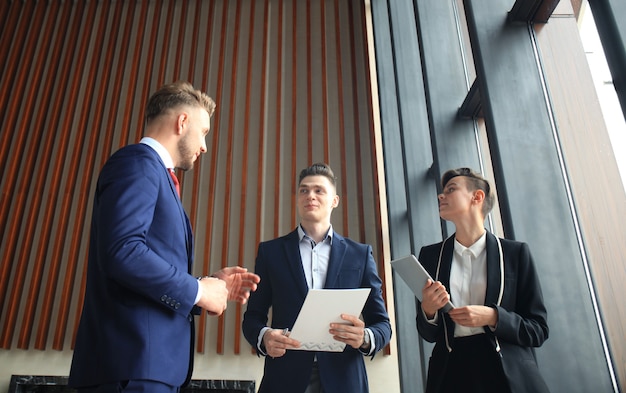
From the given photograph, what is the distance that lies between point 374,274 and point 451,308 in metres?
0.54

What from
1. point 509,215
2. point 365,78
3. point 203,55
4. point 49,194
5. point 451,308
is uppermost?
point 203,55

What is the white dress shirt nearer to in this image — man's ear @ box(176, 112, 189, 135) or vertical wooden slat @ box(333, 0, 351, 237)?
man's ear @ box(176, 112, 189, 135)

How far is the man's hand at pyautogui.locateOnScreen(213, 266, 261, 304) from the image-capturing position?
1.60m

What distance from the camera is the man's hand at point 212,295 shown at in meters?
1.36

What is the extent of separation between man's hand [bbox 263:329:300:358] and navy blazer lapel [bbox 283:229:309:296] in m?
0.24

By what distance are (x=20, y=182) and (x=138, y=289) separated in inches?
164

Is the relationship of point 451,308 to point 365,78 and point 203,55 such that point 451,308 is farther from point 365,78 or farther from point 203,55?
point 203,55

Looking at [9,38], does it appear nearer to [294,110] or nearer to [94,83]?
[94,83]

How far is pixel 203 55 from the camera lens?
5199mm

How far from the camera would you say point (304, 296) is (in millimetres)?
1934

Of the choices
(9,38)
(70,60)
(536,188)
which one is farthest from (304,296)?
(9,38)

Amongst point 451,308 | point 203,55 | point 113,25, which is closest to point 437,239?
point 451,308

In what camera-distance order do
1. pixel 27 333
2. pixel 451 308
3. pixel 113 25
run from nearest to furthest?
pixel 451 308, pixel 27 333, pixel 113 25

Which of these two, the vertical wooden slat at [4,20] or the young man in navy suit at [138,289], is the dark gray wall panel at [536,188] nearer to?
the young man in navy suit at [138,289]
